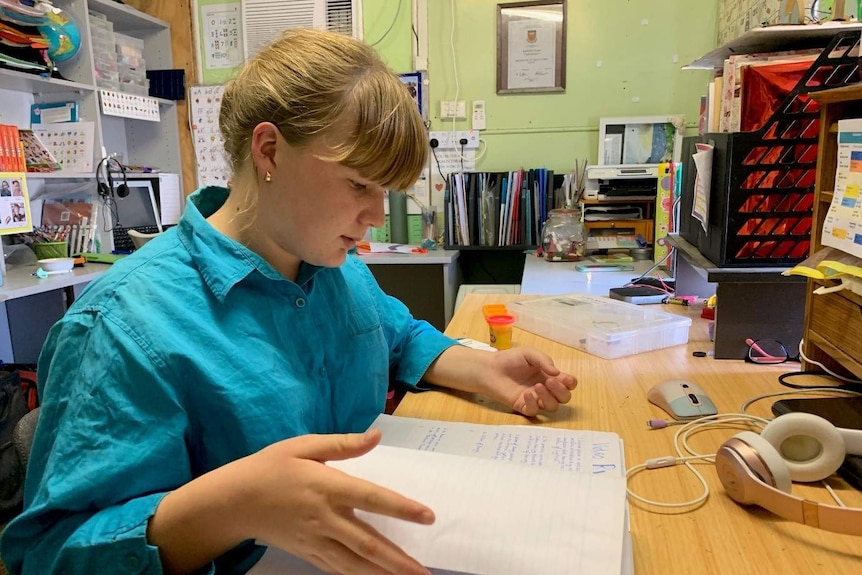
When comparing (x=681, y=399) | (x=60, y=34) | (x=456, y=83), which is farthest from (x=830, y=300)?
(x=60, y=34)

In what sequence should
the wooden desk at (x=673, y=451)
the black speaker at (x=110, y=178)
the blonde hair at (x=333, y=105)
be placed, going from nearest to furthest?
the wooden desk at (x=673, y=451)
the blonde hair at (x=333, y=105)
the black speaker at (x=110, y=178)

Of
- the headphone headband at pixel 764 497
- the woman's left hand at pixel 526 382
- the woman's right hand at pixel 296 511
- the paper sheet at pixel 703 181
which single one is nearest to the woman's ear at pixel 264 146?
the woman's right hand at pixel 296 511

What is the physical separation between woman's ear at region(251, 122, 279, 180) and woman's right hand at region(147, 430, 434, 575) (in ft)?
1.09

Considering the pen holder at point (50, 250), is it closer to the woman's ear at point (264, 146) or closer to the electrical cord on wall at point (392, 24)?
the electrical cord on wall at point (392, 24)

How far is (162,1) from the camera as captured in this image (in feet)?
10.4

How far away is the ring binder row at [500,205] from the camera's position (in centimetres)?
280

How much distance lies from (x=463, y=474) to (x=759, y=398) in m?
0.58

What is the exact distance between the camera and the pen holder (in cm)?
241

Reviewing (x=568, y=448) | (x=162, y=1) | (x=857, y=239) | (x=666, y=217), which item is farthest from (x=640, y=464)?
(x=162, y=1)

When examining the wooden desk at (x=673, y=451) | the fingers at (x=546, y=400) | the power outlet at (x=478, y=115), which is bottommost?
the wooden desk at (x=673, y=451)

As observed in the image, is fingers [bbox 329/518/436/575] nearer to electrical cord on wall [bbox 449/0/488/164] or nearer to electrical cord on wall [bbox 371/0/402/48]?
electrical cord on wall [bbox 449/0/488/164]

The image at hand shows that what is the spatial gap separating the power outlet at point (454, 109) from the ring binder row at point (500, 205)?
0.33 m

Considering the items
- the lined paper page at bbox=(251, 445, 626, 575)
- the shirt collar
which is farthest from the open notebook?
the shirt collar

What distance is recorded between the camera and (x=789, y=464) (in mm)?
697
